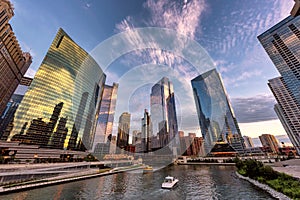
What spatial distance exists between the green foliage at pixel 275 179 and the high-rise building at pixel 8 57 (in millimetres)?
99865

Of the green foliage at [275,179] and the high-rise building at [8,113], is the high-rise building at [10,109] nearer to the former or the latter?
the high-rise building at [8,113]

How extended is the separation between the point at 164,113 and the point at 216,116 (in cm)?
5710

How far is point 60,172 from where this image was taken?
1458 inches

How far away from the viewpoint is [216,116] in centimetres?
12962

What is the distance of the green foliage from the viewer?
1598cm

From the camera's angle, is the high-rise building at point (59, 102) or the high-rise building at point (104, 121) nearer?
the high-rise building at point (59, 102)

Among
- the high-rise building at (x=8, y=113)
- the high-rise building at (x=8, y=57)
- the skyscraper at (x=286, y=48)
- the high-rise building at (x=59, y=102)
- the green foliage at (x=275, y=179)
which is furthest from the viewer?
the high-rise building at (x=8, y=113)

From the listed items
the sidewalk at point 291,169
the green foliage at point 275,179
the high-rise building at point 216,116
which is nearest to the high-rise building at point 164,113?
the high-rise building at point 216,116

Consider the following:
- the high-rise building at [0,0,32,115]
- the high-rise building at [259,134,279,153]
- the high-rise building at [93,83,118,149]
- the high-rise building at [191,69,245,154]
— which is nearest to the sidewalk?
the high-rise building at [191,69,245,154]

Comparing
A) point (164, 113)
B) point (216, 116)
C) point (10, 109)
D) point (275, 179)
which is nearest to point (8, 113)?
point (10, 109)

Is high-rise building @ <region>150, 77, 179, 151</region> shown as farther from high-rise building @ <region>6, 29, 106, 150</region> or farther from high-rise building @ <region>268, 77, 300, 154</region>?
high-rise building @ <region>268, 77, 300, 154</region>

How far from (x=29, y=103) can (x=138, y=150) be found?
12725 cm

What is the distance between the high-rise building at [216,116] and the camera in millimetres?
125438

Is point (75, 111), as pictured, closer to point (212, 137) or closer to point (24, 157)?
point (24, 157)
